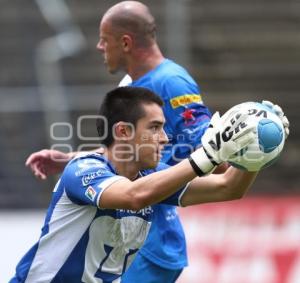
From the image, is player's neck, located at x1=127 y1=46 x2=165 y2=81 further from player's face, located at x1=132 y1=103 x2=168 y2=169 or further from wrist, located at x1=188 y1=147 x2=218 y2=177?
wrist, located at x1=188 y1=147 x2=218 y2=177

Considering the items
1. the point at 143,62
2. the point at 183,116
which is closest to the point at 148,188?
the point at 183,116

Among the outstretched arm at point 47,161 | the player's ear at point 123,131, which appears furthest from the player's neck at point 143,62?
the player's ear at point 123,131

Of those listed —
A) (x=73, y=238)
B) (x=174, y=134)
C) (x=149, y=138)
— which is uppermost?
(x=149, y=138)

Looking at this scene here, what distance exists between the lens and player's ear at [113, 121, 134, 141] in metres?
4.66

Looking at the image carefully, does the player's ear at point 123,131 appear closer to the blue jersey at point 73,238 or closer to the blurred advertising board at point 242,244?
the blue jersey at point 73,238

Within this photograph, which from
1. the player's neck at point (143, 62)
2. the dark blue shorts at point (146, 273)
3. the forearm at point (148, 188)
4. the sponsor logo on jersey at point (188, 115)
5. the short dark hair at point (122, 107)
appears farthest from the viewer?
the player's neck at point (143, 62)

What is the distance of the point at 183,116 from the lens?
5.62m

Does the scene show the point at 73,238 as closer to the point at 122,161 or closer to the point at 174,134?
the point at 122,161

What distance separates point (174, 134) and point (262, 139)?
155cm

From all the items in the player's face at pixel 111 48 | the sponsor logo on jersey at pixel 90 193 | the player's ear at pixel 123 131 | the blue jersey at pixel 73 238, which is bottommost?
the blue jersey at pixel 73 238

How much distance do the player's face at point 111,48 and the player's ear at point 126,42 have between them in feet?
0.07

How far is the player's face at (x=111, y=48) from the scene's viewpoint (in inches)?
234

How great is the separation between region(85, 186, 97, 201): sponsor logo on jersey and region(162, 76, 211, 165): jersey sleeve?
1.25m

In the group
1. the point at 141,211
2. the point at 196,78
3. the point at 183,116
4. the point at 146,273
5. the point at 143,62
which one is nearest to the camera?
the point at 141,211
